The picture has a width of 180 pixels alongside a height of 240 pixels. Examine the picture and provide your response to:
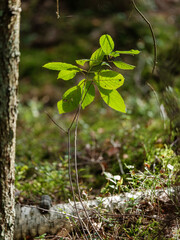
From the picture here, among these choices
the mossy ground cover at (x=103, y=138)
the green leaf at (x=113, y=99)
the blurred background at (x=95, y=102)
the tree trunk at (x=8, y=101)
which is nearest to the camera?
the tree trunk at (x=8, y=101)

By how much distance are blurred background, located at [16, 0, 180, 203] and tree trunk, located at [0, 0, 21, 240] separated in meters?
0.35

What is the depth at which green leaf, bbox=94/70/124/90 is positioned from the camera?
4.03 feet

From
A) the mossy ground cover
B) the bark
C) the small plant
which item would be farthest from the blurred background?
the small plant

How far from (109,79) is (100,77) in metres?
0.05

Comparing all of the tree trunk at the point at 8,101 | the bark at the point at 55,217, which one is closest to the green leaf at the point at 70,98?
the tree trunk at the point at 8,101

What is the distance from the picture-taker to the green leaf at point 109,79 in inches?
48.3

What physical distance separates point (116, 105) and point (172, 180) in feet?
2.41

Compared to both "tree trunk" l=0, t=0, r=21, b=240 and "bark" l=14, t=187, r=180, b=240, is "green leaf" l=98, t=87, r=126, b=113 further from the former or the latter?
"bark" l=14, t=187, r=180, b=240

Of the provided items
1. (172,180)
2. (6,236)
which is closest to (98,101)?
(172,180)

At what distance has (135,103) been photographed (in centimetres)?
404

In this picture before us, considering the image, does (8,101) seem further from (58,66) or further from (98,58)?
(98,58)

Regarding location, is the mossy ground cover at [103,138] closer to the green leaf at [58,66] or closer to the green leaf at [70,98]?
the green leaf at [70,98]

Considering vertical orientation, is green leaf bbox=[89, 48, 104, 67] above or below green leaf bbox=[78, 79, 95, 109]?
above

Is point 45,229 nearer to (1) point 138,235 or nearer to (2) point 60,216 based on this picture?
(2) point 60,216
